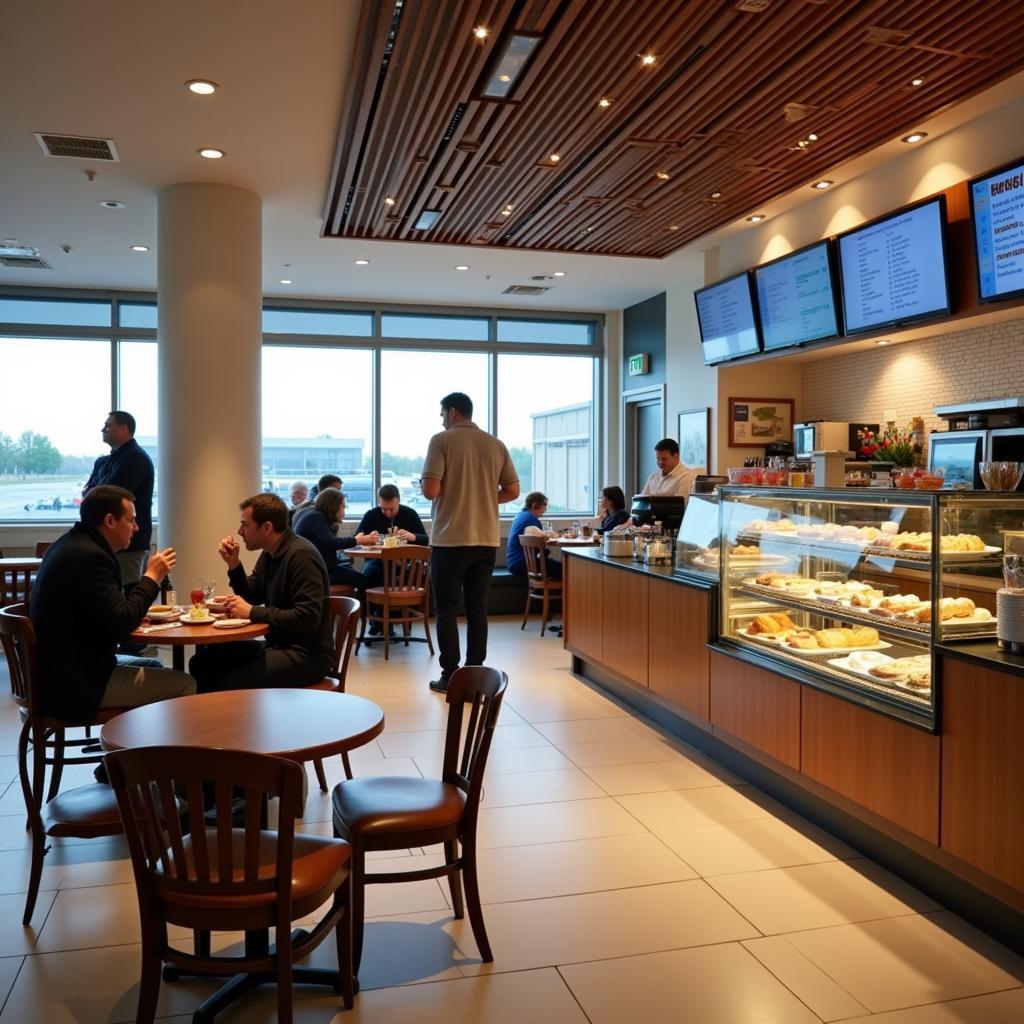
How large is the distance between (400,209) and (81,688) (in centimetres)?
447

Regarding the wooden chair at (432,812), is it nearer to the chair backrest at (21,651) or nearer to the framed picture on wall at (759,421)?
the chair backrest at (21,651)

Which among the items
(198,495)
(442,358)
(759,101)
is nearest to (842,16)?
(759,101)

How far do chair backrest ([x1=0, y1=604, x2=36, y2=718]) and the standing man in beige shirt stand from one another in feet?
9.17

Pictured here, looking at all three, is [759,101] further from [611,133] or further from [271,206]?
[271,206]

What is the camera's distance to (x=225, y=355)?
20.9 ft

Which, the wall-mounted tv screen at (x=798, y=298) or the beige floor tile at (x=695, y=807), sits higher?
the wall-mounted tv screen at (x=798, y=298)

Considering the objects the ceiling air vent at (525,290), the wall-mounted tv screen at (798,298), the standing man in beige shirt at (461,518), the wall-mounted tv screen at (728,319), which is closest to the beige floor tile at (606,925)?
the standing man in beige shirt at (461,518)

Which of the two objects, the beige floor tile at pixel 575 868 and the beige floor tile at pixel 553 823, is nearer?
the beige floor tile at pixel 575 868

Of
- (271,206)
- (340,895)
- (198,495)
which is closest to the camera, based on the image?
(340,895)

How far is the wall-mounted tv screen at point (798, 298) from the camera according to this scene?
598 cm

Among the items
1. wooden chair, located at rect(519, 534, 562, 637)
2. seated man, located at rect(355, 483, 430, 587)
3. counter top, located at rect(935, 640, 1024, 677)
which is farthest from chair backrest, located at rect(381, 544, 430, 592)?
counter top, located at rect(935, 640, 1024, 677)

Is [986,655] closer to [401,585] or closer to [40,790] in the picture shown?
[40,790]

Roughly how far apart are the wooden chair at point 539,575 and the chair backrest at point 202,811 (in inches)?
243

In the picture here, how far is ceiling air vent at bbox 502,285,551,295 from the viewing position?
31.7 ft
